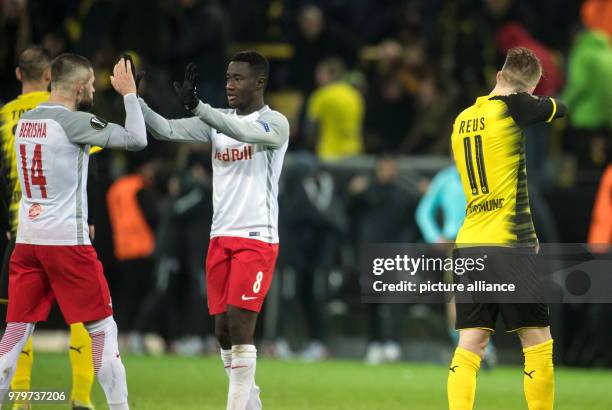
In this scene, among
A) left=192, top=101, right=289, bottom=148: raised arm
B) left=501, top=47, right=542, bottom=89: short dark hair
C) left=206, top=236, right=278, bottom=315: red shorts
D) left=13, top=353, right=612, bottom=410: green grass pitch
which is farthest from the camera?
left=13, top=353, right=612, bottom=410: green grass pitch

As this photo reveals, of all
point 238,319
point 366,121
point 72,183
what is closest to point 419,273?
point 238,319

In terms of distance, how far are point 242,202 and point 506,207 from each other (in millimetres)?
1807

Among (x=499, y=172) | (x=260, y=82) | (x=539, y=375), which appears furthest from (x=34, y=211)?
(x=539, y=375)

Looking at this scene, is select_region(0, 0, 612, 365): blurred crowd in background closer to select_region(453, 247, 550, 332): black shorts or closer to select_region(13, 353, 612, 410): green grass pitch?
select_region(13, 353, 612, 410): green grass pitch

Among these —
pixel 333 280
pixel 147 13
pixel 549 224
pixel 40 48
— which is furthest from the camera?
pixel 147 13

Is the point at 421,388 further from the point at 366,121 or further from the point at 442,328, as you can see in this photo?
the point at 366,121

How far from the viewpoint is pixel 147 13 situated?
19.6m

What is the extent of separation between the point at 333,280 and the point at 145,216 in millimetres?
2706

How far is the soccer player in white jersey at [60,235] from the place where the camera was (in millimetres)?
9023

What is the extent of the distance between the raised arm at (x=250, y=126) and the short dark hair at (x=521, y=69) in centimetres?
157

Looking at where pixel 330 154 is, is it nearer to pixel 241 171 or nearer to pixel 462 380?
pixel 241 171

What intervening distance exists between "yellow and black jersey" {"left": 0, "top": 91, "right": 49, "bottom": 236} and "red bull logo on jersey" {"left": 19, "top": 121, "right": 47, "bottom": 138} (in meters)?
1.06

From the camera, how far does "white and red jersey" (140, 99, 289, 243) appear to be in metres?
9.28

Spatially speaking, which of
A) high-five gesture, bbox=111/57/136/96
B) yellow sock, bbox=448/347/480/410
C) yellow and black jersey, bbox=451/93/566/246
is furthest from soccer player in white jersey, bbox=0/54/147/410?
yellow and black jersey, bbox=451/93/566/246
